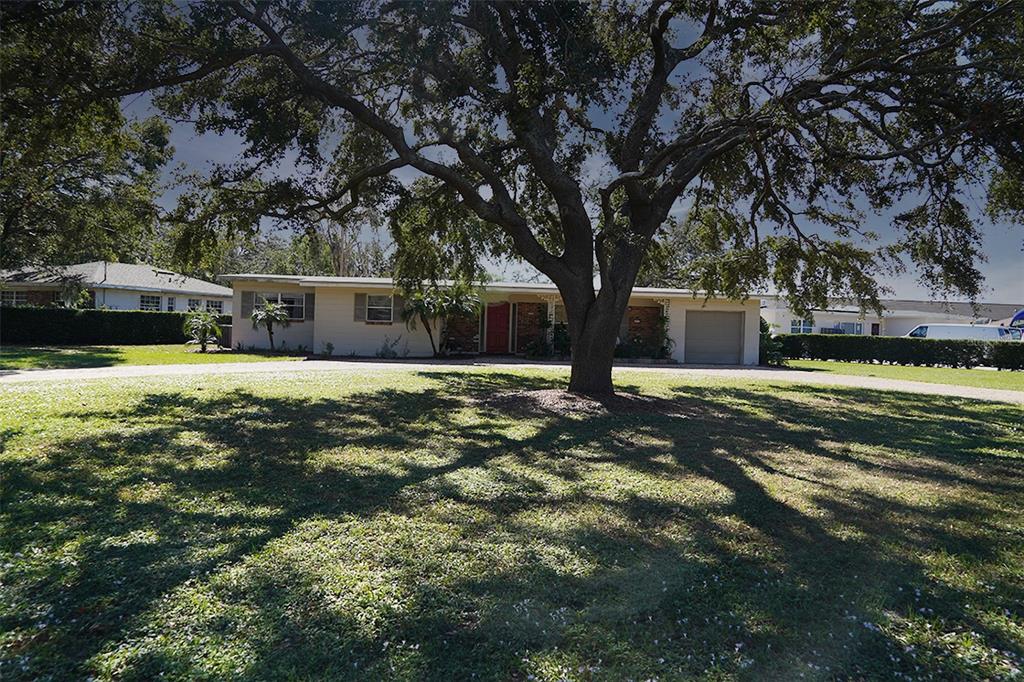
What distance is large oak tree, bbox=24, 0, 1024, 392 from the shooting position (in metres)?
7.68

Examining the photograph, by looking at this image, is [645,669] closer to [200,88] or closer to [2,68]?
[2,68]

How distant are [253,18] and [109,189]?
42.5 ft

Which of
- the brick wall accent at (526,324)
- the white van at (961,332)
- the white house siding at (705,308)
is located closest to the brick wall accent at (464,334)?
the brick wall accent at (526,324)

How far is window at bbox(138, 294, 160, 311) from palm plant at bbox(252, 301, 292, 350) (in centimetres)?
1228

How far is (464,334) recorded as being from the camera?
22.1 metres

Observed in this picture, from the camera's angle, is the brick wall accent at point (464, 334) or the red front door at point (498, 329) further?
the red front door at point (498, 329)

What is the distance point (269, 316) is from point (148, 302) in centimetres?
1364

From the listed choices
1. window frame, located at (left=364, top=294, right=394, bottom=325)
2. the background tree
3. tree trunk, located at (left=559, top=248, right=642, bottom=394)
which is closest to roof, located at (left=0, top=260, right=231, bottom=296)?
the background tree

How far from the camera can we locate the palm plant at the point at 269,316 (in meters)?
19.4

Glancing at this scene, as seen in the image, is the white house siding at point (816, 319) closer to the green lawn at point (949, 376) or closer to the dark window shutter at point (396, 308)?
the green lawn at point (949, 376)

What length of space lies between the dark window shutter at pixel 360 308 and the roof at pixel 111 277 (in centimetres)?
863

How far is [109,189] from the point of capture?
17.8m

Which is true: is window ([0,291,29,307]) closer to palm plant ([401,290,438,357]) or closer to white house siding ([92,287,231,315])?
white house siding ([92,287,231,315])

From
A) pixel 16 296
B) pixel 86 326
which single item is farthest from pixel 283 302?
pixel 16 296
